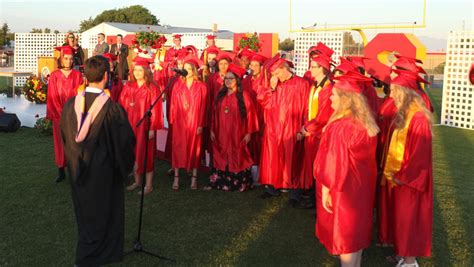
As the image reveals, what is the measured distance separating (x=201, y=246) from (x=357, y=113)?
2341 millimetres

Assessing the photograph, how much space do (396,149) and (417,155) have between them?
0.19 meters

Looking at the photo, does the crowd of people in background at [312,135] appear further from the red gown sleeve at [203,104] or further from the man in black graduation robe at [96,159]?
the man in black graduation robe at [96,159]

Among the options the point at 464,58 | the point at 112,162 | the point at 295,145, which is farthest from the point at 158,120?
the point at 464,58

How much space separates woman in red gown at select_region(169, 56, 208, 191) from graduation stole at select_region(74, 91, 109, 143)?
3132 millimetres

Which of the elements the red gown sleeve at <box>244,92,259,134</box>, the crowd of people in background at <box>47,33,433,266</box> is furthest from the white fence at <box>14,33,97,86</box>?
the red gown sleeve at <box>244,92,259,134</box>

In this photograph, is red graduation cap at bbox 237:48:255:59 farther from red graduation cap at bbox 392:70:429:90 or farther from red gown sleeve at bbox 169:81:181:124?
red graduation cap at bbox 392:70:429:90

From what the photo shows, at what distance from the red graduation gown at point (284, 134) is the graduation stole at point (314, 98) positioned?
0.27 meters

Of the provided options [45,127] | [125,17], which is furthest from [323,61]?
[125,17]

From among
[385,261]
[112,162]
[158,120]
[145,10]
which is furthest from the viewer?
[145,10]

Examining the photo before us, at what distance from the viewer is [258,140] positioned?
7.46m

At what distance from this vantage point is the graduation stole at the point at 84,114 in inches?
152

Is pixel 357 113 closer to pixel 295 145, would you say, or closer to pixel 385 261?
pixel 385 261

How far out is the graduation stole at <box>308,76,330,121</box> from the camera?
5809mm

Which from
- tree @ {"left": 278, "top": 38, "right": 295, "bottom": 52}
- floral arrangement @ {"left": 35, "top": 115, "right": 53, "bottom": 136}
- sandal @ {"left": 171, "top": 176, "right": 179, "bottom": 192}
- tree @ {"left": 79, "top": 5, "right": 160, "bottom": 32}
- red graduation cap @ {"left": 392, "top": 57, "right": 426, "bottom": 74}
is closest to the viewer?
red graduation cap @ {"left": 392, "top": 57, "right": 426, "bottom": 74}
